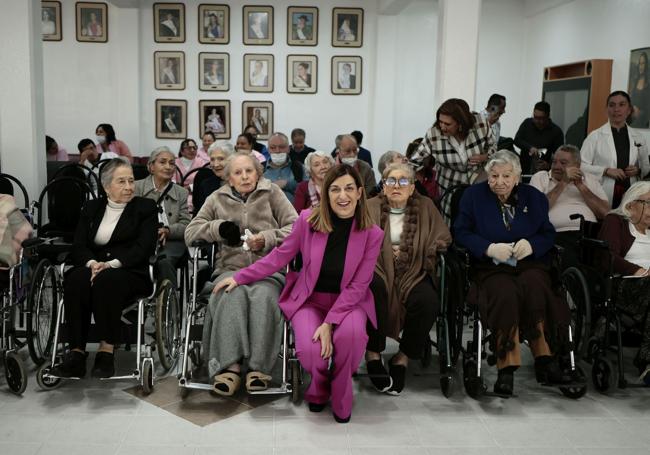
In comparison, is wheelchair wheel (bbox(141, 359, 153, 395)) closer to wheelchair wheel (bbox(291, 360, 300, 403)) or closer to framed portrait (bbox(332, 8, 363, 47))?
wheelchair wheel (bbox(291, 360, 300, 403))

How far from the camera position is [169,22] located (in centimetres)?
1025

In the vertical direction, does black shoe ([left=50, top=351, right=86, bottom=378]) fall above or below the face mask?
below

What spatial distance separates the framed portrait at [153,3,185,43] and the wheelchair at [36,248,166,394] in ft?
22.3

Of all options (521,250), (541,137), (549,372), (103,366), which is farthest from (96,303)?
(541,137)

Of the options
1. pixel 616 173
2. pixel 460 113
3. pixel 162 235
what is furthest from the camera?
pixel 616 173

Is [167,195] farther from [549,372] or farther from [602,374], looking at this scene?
[602,374]

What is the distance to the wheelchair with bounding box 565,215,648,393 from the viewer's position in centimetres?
390

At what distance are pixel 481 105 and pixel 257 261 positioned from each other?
8.12 metres

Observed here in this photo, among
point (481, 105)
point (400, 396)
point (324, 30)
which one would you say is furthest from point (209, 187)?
point (481, 105)

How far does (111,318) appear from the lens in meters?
3.91

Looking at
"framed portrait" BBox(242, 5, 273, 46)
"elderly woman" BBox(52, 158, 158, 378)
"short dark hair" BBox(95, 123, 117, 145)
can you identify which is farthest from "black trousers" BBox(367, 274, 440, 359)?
"framed portrait" BBox(242, 5, 273, 46)

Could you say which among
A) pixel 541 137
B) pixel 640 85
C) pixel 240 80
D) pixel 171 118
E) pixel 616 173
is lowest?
pixel 616 173

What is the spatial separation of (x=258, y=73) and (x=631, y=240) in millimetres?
7150

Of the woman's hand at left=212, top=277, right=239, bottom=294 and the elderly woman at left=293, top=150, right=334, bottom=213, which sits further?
the elderly woman at left=293, top=150, right=334, bottom=213
